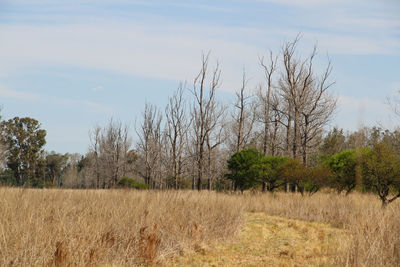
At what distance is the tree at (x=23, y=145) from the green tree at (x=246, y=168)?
96.6 ft

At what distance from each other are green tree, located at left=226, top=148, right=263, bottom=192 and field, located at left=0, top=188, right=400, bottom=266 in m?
7.63

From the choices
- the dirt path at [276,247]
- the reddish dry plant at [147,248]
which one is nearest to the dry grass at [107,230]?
the reddish dry plant at [147,248]

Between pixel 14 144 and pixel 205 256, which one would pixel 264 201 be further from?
pixel 14 144

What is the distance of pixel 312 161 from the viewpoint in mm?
30938

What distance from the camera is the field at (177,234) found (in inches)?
208

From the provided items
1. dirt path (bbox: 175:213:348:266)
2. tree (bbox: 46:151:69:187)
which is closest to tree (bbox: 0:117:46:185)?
tree (bbox: 46:151:69:187)

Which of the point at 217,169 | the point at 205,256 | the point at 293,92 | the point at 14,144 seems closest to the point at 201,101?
the point at 293,92

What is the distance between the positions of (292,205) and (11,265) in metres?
12.0

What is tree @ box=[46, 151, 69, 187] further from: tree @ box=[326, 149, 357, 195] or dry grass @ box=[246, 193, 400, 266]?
dry grass @ box=[246, 193, 400, 266]

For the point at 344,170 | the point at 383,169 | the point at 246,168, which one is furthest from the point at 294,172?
the point at 383,169

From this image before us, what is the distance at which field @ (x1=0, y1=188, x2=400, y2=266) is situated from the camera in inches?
208

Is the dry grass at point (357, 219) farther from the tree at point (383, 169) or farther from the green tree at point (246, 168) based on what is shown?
the green tree at point (246, 168)

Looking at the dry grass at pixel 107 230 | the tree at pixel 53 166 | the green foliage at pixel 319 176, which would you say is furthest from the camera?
the tree at pixel 53 166

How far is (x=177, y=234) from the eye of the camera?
319 inches
